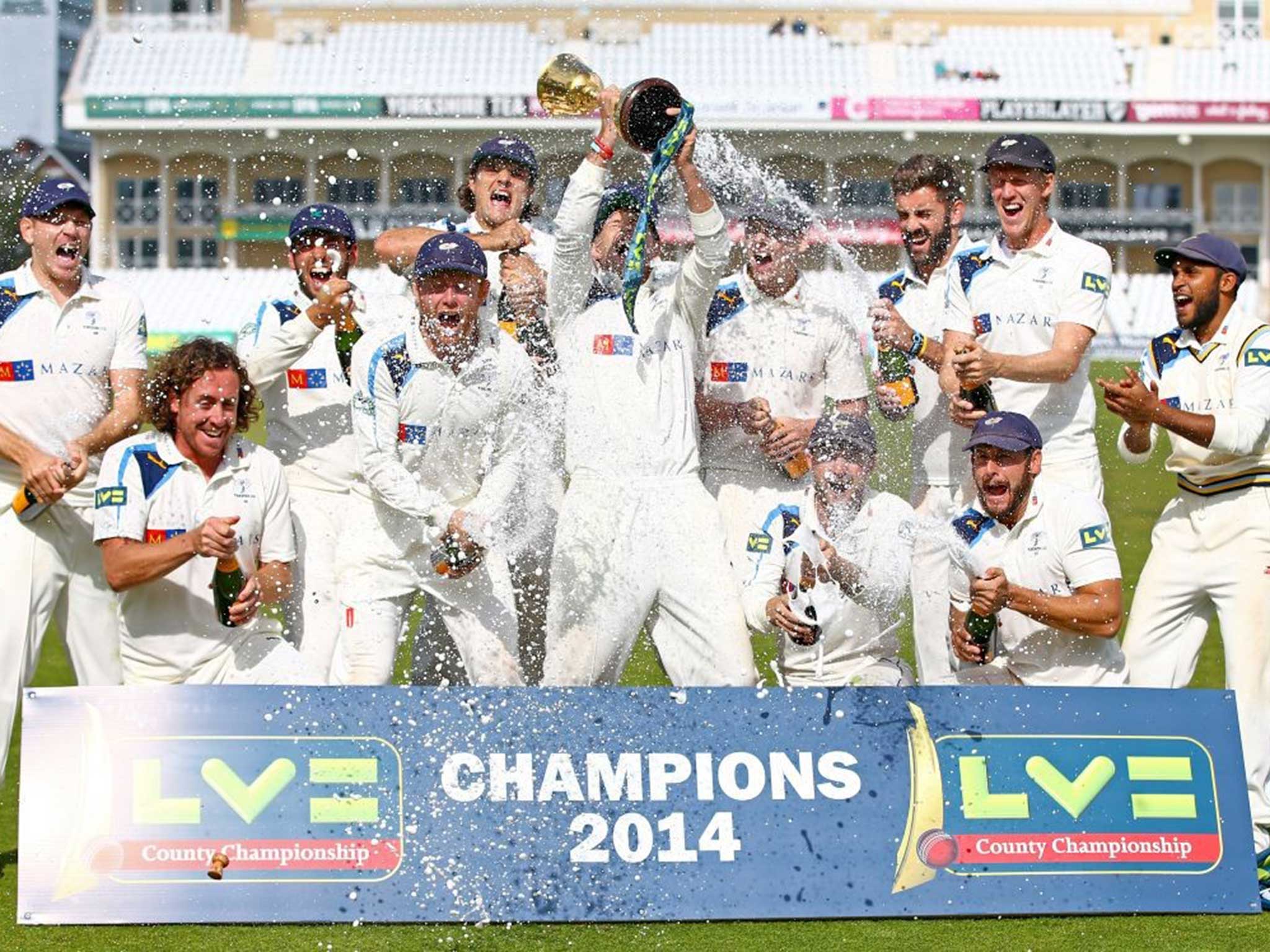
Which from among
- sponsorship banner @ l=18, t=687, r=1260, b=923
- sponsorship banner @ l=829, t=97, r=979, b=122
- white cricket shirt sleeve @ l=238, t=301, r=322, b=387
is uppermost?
sponsorship banner @ l=829, t=97, r=979, b=122

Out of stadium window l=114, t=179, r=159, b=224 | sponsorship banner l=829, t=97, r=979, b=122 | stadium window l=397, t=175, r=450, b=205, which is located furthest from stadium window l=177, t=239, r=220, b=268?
sponsorship banner l=829, t=97, r=979, b=122

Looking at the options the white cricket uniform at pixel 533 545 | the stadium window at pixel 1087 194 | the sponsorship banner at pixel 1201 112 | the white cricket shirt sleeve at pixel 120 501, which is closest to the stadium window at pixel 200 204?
the stadium window at pixel 1087 194

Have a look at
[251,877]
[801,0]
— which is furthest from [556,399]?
[801,0]

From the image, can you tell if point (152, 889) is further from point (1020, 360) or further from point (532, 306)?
point (1020, 360)

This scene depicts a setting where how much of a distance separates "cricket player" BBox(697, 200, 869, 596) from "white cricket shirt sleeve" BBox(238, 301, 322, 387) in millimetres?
1512

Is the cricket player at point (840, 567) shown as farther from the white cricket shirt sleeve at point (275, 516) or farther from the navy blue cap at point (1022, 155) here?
the white cricket shirt sleeve at point (275, 516)

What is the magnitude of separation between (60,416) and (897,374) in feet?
10.1

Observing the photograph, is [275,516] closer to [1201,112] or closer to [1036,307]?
[1036,307]

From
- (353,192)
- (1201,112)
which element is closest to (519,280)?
(1201,112)

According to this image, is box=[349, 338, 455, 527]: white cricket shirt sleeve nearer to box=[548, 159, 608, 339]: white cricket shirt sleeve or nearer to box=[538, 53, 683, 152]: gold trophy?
box=[548, 159, 608, 339]: white cricket shirt sleeve

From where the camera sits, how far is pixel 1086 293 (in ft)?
21.4

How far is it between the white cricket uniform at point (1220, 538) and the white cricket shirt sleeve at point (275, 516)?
3.03 metres

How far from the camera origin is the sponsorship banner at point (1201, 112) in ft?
144

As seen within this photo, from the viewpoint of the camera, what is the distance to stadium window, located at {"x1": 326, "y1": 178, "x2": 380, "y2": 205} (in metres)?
44.1
